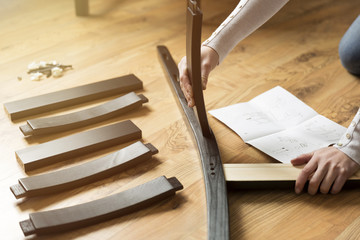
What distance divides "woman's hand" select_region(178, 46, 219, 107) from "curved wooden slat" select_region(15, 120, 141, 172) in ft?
0.89

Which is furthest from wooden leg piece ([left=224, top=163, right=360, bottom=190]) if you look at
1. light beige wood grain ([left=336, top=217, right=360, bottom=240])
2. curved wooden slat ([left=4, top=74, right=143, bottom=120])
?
curved wooden slat ([left=4, top=74, right=143, bottom=120])

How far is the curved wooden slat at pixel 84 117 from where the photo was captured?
1.77 metres

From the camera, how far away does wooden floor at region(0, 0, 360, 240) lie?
1.38 meters

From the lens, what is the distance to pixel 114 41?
2553 mm

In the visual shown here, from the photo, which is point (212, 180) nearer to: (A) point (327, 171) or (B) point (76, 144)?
(A) point (327, 171)

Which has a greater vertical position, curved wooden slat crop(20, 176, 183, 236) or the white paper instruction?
curved wooden slat crop(20, 176, 183, 236)

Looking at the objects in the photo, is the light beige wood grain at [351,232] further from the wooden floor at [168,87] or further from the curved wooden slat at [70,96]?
the curved wooden slat at [70,96]

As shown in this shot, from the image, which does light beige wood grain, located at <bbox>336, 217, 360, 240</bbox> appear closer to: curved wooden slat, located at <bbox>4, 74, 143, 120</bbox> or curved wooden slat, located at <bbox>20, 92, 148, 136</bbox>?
curved wooden slat, located at <bbox>20, 92, 148, 136</bbox>

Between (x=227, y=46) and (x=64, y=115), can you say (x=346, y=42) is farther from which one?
(x=64, y=115)

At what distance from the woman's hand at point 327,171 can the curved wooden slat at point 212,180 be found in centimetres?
25

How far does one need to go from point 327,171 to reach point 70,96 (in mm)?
1087

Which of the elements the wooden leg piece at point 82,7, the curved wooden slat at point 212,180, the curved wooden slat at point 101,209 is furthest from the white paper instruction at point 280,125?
the wooden leg piece at point 82,7

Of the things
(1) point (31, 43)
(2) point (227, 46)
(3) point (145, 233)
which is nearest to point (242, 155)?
(2) point (227, 46)

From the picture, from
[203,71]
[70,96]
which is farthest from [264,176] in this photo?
[70,96]
